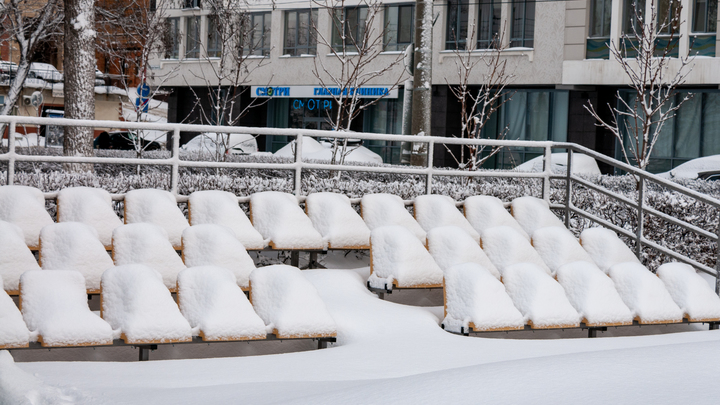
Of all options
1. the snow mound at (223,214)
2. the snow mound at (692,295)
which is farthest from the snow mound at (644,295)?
the snow mound at (223,214)

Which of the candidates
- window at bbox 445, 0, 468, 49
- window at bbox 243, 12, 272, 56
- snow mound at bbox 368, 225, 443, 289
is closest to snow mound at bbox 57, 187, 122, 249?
snow mound at bbox 368, 225, 443, 289

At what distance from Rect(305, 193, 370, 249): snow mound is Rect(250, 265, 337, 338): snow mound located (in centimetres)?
146

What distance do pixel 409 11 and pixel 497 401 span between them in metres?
27.6

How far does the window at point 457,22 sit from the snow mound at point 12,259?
23.8m

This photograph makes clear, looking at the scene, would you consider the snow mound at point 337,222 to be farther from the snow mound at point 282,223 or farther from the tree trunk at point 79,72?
the tree trunk at point 79,72

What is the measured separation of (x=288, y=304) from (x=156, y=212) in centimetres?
198

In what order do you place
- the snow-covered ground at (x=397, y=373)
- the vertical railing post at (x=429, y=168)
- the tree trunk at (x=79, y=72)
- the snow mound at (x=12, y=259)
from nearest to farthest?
the snow-covered ground at (x=397, y=373) < the snow mound at (x=12, y=259) < the vertical railing post at (x=429, y=168) < the tree trunk at (x=79, y=72)

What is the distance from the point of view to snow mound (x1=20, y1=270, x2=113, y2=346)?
5021 millimetres

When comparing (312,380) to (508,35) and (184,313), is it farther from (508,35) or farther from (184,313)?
(508,35)

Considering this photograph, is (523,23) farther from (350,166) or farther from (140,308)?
(140,308)

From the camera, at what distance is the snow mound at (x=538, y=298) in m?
6.33

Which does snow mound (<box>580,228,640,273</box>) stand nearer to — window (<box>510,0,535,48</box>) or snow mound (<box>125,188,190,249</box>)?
snow mound (<box>125,188,190,249</box>)

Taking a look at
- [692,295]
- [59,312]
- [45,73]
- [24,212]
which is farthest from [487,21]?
[45,73]

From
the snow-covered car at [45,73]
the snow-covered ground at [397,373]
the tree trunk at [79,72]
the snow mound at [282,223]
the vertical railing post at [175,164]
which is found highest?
the snow-covered car at [45,73]
